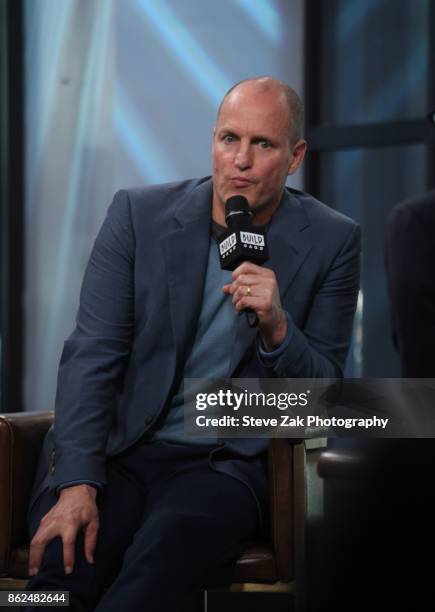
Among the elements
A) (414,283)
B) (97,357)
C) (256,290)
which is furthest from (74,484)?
(414,283)

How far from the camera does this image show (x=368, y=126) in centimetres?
445

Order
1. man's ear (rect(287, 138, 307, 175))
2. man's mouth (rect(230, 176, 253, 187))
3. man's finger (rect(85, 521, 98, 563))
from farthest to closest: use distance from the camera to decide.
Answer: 1. man's ear (rect(287, 138, 307, 175))
2. man's mouth (rect(230, 176, 253, 187))
3. man's finger (rect(85, 521, 98, 563))


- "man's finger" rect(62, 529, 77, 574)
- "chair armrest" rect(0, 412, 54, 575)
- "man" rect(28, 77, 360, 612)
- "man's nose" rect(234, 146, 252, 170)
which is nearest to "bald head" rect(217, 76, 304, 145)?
"man" rect(28, 77, 360, 612)

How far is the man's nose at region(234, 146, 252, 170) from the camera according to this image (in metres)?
1.90

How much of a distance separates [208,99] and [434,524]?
322 centimetres

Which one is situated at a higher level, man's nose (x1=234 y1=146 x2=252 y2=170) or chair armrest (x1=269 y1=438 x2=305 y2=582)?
man's nose (x1=234 y1=146 x2=252 y2=170)

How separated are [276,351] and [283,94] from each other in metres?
0.55

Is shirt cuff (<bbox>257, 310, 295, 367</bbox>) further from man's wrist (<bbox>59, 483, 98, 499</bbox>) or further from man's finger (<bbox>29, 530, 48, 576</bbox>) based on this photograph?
man's finger (<bbox>29, 530, 48, 576</bbox>)

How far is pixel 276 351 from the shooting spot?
5.96 ft

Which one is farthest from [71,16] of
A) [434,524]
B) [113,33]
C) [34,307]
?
[434,524]

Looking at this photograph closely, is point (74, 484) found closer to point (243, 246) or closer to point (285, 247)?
point (243, 246)

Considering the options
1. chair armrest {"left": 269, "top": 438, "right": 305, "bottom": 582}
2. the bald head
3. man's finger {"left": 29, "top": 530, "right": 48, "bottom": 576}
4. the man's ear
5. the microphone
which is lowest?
man's finger {"left": 29, "top": 530, "right": 48, "bottom": 576}

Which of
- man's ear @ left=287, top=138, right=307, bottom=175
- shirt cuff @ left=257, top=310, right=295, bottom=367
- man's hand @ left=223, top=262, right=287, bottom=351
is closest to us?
man's hand @ left=223, top=262, right=287, bottom=351

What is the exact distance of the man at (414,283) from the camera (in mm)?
1786
